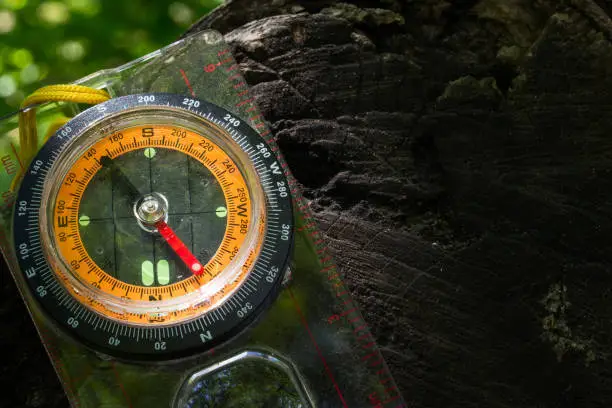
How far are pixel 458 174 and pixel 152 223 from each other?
0.81m

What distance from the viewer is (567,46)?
5.65 ft

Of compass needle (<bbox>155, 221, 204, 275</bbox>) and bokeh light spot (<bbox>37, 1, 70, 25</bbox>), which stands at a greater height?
bokeh light spot (<bbox>37, 1, 70, 25</bbox>)

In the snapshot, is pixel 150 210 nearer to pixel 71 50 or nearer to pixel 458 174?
pixel 458 174

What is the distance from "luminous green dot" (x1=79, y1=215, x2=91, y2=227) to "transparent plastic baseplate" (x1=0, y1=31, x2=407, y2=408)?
0.56 feet

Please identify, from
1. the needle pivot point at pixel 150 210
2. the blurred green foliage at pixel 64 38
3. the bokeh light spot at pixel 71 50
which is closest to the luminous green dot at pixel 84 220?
the needle pivot point at pixel 150 210

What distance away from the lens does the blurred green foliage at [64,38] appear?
279 centimetres

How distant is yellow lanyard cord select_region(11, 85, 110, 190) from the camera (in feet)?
5.35

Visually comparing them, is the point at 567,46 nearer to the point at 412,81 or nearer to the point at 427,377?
the point at 412,81

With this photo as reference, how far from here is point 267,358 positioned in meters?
1.58

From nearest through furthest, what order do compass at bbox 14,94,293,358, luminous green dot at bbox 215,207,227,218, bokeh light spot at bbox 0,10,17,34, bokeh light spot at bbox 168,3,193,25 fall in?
compass at bbox 14,94,293,358 → luminous green dot at bbox 215,207,227,218 → bokeh light spot at bbox 0,10,17,34 → bokeh light spot at bbox 168,3,193,25

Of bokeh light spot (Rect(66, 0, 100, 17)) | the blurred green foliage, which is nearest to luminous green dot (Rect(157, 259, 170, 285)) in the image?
the blurred green foliage

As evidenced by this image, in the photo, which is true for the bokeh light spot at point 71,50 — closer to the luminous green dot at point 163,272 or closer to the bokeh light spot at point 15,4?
the bokeh light spot at point 15,4

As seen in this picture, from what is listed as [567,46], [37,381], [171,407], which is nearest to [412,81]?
[567,46]

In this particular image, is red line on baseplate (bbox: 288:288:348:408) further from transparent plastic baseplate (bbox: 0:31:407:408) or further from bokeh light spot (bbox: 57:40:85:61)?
bokeh light spot (bbox: 57:40:85:61)
